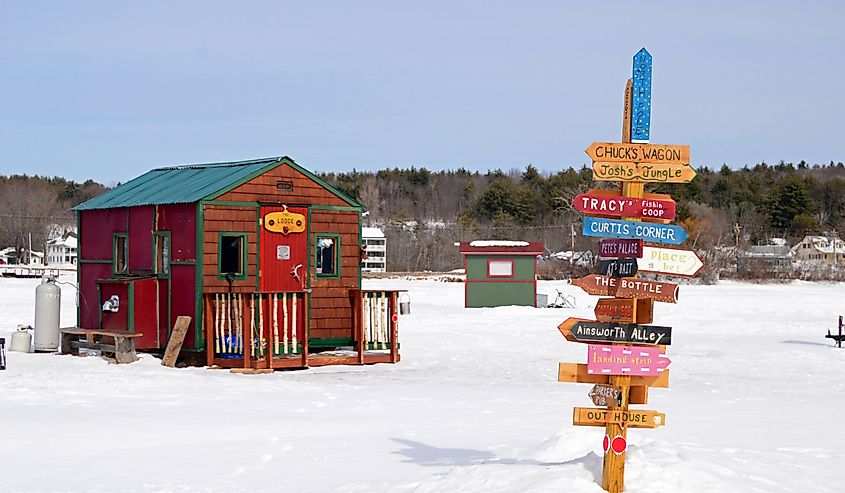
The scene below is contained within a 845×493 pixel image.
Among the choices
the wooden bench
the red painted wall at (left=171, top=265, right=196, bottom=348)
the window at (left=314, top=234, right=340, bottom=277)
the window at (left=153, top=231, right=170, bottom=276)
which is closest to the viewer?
the wooden bench

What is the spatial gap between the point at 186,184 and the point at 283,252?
235 centimetres

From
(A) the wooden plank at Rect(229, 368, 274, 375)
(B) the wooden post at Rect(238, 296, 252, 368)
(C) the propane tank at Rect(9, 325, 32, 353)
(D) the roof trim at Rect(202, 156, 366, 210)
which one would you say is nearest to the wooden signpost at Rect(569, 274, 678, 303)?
(B) the wooden post at Rect(238, 296, 252, 368)

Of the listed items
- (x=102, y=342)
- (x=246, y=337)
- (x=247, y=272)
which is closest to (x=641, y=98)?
(x=246, y=337)

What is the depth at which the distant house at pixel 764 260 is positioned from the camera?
215ft

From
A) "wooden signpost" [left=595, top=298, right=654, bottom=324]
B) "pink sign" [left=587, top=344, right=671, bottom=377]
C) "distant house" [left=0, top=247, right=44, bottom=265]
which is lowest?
"pink sign" [left=587, top=344, right=671, bottom=377]

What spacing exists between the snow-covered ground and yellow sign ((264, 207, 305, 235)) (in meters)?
2.49

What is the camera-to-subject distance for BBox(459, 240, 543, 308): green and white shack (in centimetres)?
3447

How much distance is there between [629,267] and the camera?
8.14 metres

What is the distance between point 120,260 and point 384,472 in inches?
460

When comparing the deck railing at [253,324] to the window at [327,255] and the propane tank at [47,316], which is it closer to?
the window at [327,255]

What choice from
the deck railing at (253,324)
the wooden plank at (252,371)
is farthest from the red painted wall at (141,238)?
the wooden plank at (252,371)

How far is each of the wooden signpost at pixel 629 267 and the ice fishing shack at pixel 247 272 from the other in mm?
9733

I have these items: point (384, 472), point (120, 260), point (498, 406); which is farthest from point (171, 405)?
point (120, 260)

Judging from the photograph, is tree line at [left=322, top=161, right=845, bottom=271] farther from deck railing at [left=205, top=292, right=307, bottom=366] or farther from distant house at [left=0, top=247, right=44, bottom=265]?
deck railing at [left=205, top=292, right=307, bottom=366]
